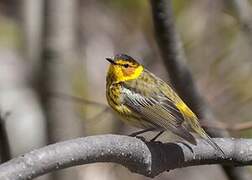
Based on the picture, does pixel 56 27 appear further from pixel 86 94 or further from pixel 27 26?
pixel 86 94

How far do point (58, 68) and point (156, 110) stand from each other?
1.91 ft

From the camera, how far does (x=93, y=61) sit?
7926mm

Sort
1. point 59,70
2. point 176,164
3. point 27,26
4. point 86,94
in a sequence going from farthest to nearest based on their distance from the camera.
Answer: point 86,94 < point 27,26 < point 59,70 < point 176,164

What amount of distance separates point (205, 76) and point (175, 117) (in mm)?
2014

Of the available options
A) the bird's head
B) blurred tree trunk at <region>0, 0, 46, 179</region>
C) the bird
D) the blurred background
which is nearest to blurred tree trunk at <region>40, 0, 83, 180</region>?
the blurred background

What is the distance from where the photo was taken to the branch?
198cm

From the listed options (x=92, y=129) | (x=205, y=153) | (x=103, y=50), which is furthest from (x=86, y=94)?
(x=205, y=153)

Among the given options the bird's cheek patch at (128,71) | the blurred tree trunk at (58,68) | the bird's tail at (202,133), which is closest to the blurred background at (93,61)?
the blurred tree trunk at (58,68)

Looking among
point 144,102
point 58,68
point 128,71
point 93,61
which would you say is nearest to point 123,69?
point 128,71

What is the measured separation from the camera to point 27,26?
16.8 ft

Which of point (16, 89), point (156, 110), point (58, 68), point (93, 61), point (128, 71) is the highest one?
point (58, 68)

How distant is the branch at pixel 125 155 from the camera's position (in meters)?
1.98

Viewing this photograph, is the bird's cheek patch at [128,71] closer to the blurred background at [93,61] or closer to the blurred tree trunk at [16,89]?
the blurred background at [93,61]

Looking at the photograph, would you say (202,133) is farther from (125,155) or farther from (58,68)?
(125,155)
